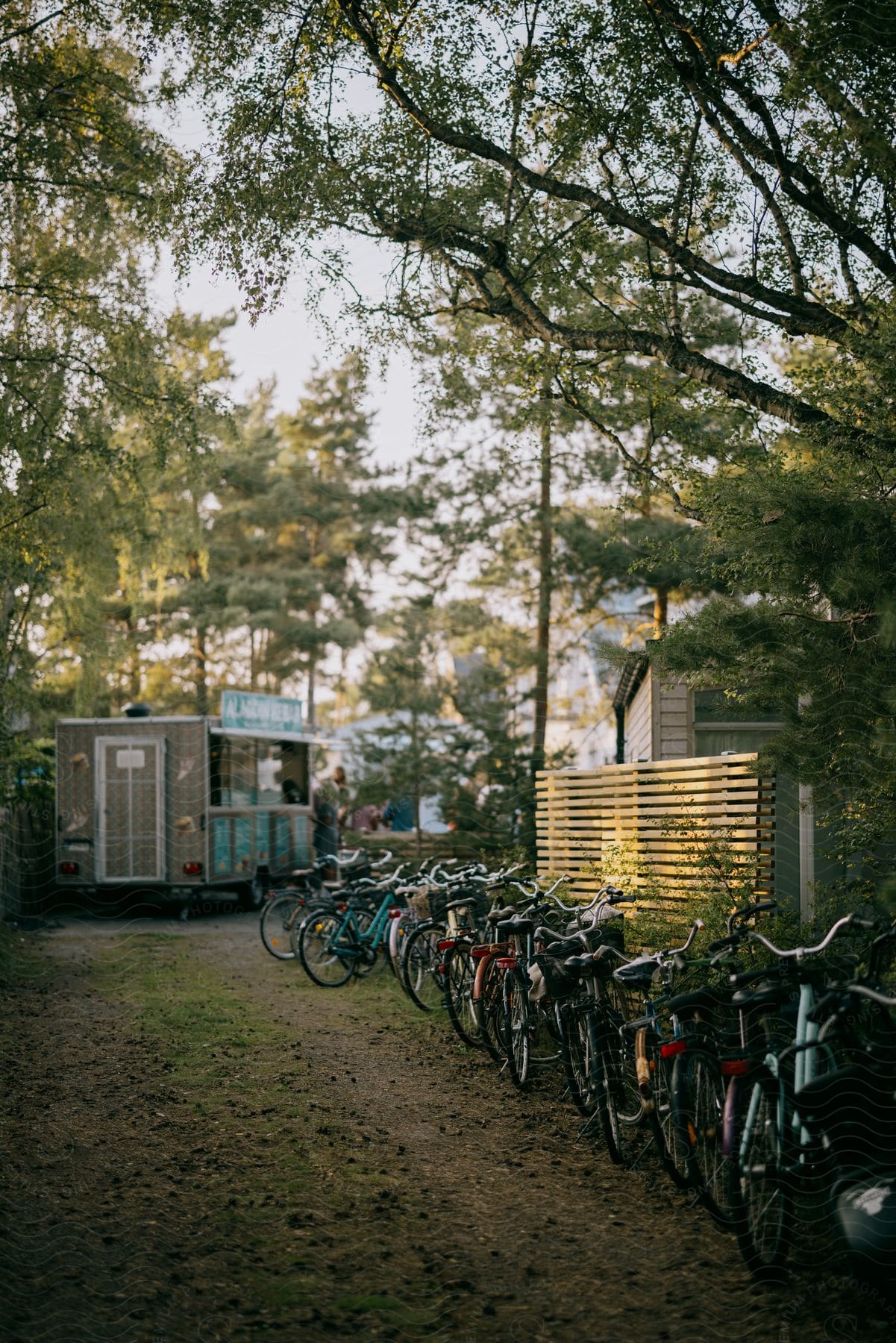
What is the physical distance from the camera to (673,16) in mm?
7922

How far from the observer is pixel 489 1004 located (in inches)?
332

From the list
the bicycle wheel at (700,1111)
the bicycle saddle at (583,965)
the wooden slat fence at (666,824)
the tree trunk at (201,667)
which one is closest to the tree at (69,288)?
the wooden slat fence at (666,824)

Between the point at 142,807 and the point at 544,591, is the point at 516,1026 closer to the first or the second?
the point at 142,807

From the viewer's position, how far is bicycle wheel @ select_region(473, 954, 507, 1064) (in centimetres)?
818

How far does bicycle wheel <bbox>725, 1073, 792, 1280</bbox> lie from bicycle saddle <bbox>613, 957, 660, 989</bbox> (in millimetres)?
1312

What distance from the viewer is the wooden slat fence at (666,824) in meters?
8.04

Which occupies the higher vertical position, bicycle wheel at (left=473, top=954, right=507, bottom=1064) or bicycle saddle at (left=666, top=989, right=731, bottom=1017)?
bicycle saddle at (left=666, top=989, right=731, bottom=1017)

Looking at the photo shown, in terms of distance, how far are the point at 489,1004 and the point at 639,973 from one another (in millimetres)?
2532

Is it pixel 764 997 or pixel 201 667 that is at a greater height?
pixel 201 667

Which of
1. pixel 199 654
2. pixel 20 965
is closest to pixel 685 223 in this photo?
pixel 20 965

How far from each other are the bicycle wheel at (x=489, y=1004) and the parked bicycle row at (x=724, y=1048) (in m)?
0.02

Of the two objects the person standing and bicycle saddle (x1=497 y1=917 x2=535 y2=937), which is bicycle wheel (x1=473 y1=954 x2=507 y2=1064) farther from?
the person standing

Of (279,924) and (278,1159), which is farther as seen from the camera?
(279,924)

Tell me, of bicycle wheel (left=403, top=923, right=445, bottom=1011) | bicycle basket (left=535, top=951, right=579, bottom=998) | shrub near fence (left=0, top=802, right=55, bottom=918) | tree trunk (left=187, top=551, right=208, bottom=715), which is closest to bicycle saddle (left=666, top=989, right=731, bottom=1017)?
bicycle basket (left=535, top=951, right=579, bottom=998)
